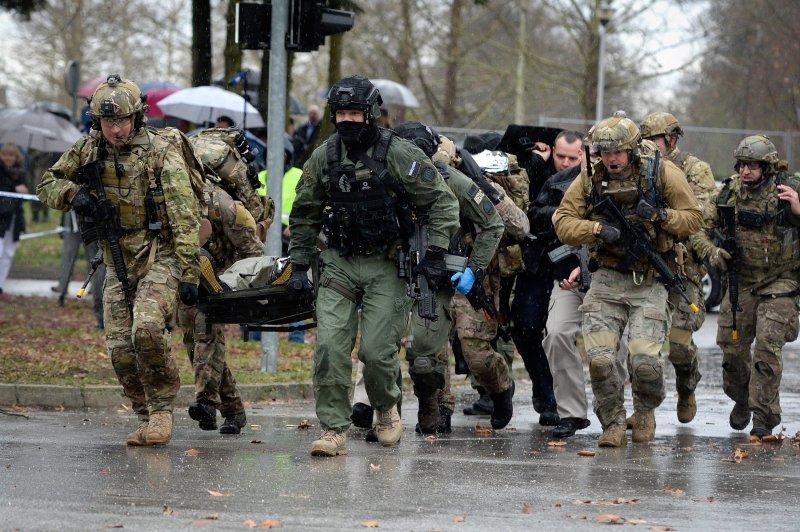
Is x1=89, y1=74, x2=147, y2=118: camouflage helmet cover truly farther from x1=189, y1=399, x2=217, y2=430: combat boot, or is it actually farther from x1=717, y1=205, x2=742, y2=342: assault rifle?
x1=717, y1=205, x2=742, y2=342: assault rifle

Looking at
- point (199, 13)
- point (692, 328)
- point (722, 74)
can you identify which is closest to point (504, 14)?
point (722, 74)

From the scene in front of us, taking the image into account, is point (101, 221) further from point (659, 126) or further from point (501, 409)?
point (659, 126)

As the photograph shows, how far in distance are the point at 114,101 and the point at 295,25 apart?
146 inches

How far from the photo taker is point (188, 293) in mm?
7820

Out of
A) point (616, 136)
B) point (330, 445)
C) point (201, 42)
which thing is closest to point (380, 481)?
point (330, 445)

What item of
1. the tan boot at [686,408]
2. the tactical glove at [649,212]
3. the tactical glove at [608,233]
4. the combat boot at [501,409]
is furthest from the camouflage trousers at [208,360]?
the tan boot at [686,408]

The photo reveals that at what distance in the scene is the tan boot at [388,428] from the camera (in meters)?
8.24

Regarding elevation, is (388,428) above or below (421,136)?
below

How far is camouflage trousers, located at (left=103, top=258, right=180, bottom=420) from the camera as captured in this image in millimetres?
7801

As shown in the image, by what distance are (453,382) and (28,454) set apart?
6003 millimetres

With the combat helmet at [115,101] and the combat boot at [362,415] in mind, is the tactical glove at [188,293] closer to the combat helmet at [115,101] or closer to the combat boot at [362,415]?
the combat helmet at [115,101]

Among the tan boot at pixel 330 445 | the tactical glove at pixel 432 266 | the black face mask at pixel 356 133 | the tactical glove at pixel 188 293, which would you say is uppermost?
the black face mask at pixel 356 133

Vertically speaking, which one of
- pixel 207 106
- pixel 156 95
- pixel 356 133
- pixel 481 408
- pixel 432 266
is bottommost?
pixel 481 408

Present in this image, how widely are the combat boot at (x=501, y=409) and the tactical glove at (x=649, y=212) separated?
5.54ft
